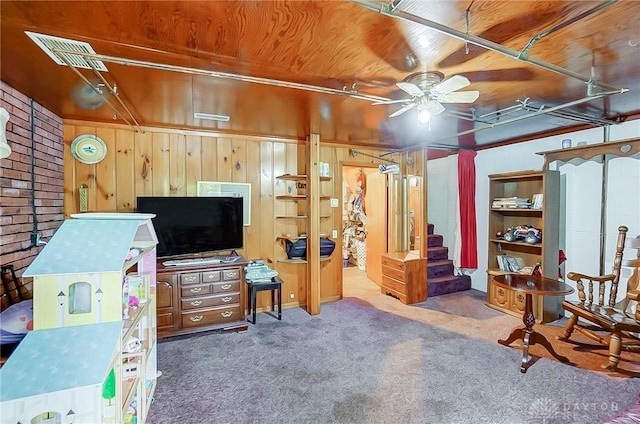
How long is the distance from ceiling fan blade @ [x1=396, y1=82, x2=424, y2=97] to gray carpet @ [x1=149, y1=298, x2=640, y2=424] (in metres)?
2.20

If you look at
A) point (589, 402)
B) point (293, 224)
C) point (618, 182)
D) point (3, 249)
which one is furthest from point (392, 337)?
point (3, 249)

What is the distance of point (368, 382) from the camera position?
2.41 meters

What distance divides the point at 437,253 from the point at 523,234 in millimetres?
1371

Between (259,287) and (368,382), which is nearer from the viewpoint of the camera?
(368,382)

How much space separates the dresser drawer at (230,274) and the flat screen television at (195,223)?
34 cm

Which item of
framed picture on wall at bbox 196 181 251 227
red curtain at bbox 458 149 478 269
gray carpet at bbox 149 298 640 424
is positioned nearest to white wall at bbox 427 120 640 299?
red curtain at bbox 458 149 478 269

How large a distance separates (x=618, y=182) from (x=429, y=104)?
115 inches

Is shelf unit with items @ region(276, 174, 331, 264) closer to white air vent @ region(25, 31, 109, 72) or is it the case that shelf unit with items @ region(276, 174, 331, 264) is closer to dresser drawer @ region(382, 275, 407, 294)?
dresser drawer @ region(382, 275, 407, 294)

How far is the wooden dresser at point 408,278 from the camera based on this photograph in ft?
14.1

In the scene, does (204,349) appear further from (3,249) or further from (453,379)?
(453,379)

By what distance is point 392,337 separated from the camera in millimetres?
3223

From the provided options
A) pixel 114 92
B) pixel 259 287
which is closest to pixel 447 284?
pixel 259 287

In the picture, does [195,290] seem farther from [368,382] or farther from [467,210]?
[467,210]

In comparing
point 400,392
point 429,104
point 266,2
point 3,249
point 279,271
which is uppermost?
point 266,2
